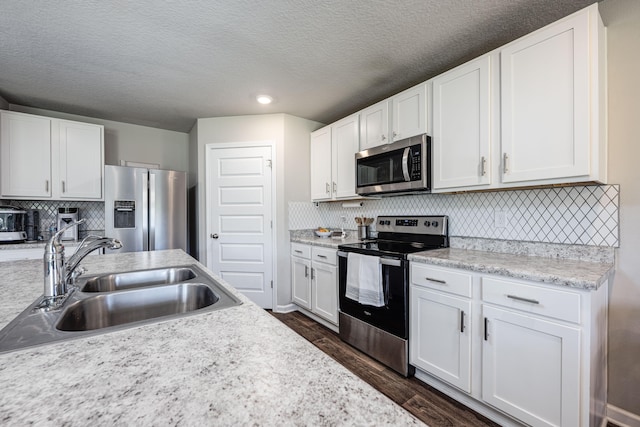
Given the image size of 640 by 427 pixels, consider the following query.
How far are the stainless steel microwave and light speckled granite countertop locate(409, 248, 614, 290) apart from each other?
588 mm

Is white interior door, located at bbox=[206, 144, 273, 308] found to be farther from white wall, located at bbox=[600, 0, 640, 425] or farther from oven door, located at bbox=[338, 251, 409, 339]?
white wall, located at bbox=[600, 0, 640, 425]

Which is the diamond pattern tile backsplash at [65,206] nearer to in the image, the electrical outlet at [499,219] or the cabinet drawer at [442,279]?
the cabinet drawer at [442,279]

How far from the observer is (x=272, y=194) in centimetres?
339

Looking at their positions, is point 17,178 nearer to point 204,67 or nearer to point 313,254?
point 204,67

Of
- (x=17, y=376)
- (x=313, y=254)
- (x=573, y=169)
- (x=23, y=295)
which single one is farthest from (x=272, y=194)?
(x=17, y=376)

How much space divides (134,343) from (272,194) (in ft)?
9.08

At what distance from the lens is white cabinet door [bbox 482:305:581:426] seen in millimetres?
1288

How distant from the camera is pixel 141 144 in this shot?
385cm

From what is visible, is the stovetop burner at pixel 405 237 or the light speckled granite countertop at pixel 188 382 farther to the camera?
the stovetop burner at pixel 405 237

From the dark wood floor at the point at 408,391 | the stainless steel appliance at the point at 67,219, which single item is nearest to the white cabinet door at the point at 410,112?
the dark wood floor at the point at 408,391

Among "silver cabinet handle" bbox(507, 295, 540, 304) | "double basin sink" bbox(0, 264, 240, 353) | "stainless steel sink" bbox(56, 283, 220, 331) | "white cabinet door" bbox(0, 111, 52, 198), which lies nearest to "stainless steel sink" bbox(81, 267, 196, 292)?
"double basin sink" bbox(0, 264, 240, 353)

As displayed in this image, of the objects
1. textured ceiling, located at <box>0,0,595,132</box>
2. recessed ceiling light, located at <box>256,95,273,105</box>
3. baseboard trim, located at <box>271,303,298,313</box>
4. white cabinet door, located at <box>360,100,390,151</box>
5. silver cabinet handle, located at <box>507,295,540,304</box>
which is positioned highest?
textured ceiling, located at <box>0,0,595,132</box>

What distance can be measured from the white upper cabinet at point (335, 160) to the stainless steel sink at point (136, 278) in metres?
1.84

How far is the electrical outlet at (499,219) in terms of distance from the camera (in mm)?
2012
